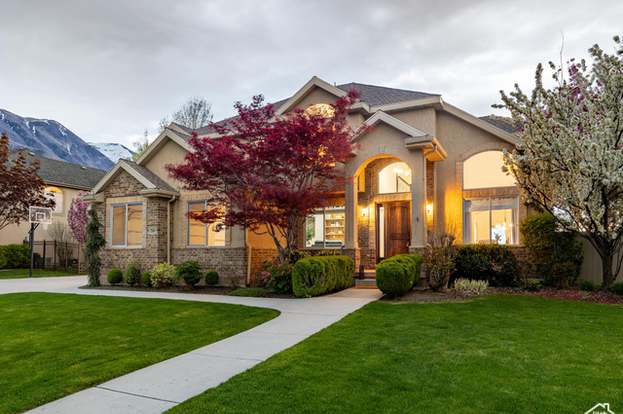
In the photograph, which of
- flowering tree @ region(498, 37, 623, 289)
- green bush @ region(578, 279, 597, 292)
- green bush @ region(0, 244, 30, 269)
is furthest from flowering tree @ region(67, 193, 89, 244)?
green bush @ region(578, 279, 597, 292)

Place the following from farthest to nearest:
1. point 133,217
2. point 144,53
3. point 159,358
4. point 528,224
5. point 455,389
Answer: point 144,53 < point 133,217 < point 528,224 < point 159,358 < point 455,389

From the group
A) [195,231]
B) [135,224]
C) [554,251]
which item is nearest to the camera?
[554,251]

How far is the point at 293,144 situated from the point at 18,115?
483 feet

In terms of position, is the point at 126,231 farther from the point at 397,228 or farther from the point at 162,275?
the point at 397,228

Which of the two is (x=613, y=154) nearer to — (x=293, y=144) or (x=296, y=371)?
(x=293, y=144)

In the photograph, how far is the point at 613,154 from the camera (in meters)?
9.27

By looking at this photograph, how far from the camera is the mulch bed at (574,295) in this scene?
9.68 m

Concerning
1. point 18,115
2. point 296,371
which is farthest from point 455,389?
point 18,115

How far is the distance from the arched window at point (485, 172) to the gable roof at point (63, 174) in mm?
25226

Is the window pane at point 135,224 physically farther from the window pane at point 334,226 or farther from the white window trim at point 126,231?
the window pane at point 334,226

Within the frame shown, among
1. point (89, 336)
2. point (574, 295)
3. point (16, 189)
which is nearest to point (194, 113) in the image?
point (16, 189)

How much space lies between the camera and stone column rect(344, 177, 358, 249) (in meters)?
13.3

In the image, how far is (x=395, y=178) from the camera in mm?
14805

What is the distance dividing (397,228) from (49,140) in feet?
488
